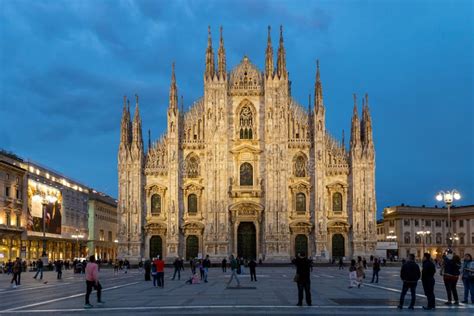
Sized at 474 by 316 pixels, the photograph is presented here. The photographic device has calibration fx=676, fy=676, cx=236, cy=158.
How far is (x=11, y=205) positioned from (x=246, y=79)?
1137 inches

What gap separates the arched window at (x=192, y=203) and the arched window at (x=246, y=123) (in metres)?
8.26

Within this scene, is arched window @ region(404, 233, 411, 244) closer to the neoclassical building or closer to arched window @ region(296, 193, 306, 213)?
the neoclassical building

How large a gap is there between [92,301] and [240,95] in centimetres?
5073

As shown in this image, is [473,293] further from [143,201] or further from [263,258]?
[143,201]

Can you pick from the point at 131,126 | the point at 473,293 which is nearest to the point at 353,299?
the point at 473,293

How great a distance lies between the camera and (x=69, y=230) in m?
97.1

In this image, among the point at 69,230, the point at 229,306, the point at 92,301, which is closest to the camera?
the point at 229,306

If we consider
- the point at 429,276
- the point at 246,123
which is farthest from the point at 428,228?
the point at 429,276

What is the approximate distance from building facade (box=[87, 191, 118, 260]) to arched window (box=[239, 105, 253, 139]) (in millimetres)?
43765

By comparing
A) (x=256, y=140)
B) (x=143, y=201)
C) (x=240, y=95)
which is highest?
(x=240, y=95)

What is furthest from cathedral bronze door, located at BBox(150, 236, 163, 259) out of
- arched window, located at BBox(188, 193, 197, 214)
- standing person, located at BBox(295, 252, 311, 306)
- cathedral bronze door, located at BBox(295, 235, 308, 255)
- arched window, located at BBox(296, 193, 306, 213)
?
standing person, located at BBox(295, 252, 311, 306)

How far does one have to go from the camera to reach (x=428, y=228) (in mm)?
113562

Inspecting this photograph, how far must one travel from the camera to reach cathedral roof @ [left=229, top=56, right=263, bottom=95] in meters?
73.1

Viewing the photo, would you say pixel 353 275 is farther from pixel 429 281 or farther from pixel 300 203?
pixel 300 203
